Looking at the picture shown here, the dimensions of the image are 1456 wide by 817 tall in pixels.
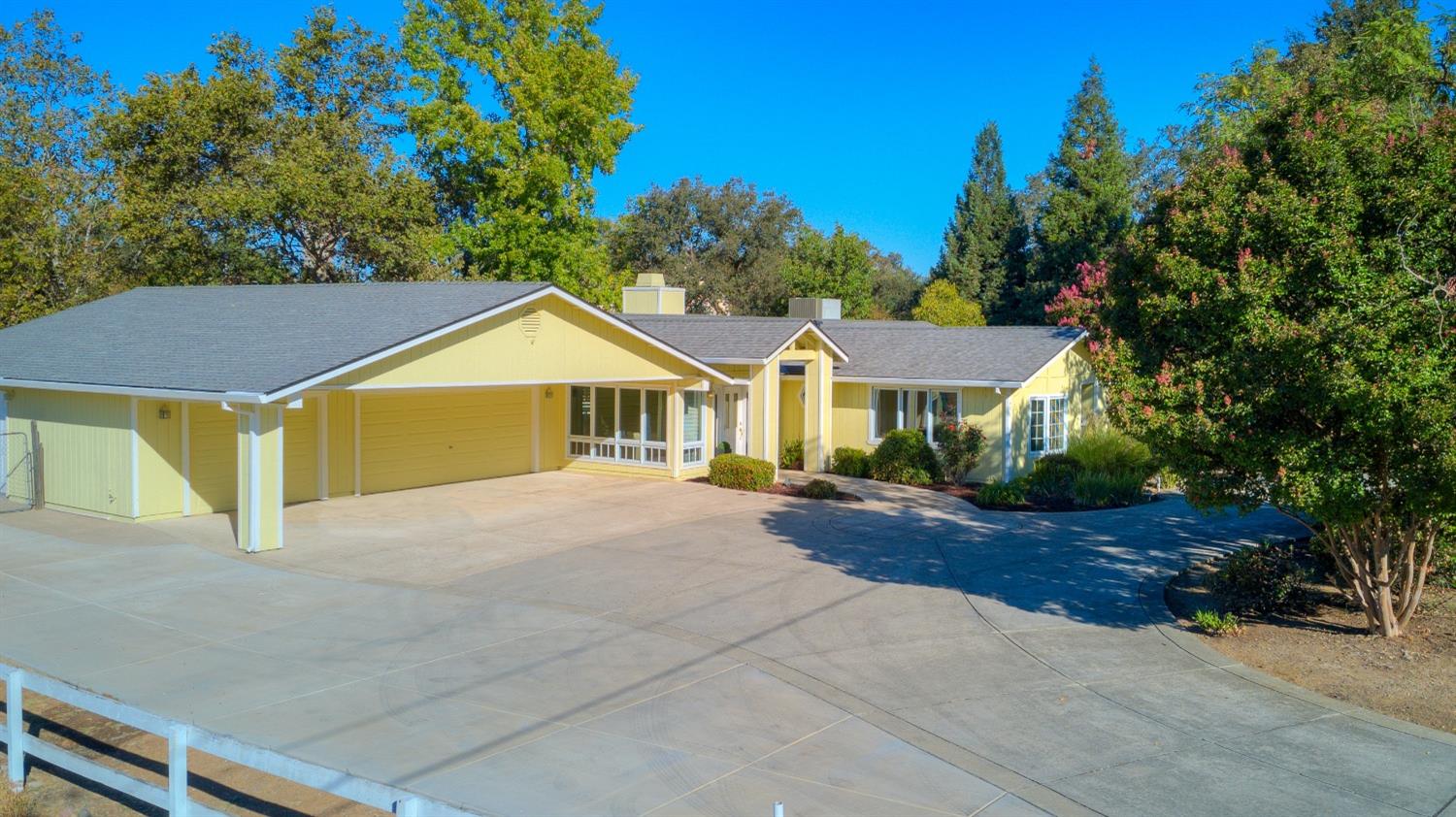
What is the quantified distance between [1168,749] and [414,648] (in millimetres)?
7287

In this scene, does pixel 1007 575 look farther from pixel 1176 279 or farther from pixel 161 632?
pixel 161 632

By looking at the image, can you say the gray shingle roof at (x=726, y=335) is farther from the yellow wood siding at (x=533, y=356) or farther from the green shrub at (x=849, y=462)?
the green shrub at (x=849, y=462)

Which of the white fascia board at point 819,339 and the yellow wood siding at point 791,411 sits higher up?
the white fascia board at point 819,339

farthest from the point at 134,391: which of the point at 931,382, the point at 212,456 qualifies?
the point at 931,382

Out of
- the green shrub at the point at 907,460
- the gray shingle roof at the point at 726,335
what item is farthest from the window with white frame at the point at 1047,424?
the gray shingle roof at the point at 726,335

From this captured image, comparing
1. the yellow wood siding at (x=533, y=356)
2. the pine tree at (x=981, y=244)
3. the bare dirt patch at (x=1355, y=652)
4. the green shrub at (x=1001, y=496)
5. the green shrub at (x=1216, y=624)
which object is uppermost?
the pine tree at (x=981, y=244)

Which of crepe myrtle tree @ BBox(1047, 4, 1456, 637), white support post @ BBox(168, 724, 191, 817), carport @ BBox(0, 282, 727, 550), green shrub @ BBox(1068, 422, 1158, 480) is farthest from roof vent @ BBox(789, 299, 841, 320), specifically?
white support post @ BBox(168, 724, 191, 817)

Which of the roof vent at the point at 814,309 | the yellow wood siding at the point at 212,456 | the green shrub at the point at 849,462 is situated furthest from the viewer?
the roof vent at the point at 814,309

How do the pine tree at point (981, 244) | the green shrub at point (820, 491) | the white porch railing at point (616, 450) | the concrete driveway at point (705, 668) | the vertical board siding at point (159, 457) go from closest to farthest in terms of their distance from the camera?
the concrete driveway at point (705, 668) < the vertical board siding at point (159, 457) < the green shrub at point (820, 491) < the white porch railing at point (616, 450) < the pine tree at point (981, 244)

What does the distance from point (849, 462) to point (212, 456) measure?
14.5m

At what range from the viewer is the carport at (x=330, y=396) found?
52.7 feet

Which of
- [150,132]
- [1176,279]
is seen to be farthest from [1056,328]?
[150,132]

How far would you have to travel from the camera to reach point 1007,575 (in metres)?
14.9

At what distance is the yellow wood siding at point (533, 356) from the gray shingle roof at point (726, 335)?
2.11m
